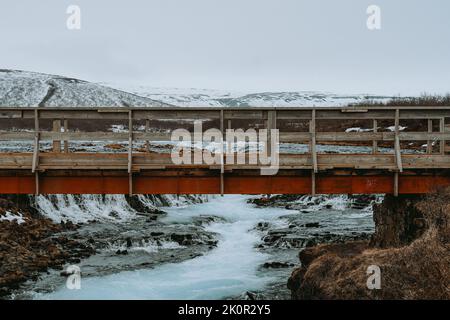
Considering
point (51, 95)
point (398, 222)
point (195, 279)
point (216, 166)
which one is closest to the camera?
point (216, 166)

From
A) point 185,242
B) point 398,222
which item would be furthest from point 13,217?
point 398,222

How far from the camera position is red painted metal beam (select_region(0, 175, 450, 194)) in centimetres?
1324

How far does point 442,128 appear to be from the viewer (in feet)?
44.3

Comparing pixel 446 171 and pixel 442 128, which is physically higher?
pixel 442 128

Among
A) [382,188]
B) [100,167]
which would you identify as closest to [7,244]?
[100,167]

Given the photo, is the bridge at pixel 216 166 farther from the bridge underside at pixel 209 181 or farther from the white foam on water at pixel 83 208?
the white foam on water at pixel 83 208

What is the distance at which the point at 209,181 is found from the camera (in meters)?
13.3

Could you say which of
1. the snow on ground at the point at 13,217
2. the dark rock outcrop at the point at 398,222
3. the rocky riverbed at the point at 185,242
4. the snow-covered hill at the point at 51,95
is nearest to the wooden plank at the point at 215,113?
the dark rock outcrop at the point at 398,222

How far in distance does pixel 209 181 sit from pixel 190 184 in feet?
1.65

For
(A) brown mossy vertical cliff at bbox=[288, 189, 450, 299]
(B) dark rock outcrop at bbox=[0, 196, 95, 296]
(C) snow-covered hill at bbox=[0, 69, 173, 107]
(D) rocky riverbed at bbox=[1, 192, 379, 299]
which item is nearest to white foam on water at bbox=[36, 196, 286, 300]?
(D) rocky riverbed at bbox=[1, 192, 379, 299]

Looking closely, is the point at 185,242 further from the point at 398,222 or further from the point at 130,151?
the point at 130,151

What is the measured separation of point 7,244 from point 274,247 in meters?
11.2
